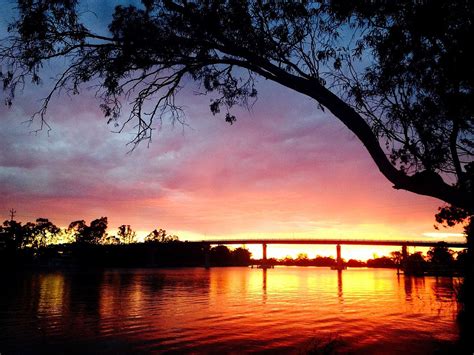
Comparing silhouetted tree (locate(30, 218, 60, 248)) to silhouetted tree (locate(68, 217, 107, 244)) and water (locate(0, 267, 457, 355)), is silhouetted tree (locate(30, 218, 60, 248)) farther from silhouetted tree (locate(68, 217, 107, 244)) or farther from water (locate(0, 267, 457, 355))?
water (locate(0, 267, 457, 355))

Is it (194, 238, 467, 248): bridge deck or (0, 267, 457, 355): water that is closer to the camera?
(0, 267, 457, 355): water

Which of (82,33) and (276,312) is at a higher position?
(82,33)

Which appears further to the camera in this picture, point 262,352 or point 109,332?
point 109,332

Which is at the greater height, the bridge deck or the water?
the bridge deck

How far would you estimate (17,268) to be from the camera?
297 ft

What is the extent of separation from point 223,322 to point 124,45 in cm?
1295

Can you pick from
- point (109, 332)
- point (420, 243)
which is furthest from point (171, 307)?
point (420, 243)

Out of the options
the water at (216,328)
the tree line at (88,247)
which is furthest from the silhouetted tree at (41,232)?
the water at (216,328)

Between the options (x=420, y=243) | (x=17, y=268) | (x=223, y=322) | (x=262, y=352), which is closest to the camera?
(x=262, y=352)

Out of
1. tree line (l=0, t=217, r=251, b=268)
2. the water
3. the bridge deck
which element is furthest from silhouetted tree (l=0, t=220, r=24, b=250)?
the water

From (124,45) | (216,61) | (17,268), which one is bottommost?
(17,268)

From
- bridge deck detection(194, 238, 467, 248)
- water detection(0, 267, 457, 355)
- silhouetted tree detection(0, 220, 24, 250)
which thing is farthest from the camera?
bridge deck detection(194, 238, 467, 248)

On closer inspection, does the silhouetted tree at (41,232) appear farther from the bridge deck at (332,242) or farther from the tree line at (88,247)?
the bridge deck at (332,242)

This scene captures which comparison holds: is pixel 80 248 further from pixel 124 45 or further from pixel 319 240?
pixel 124 45
